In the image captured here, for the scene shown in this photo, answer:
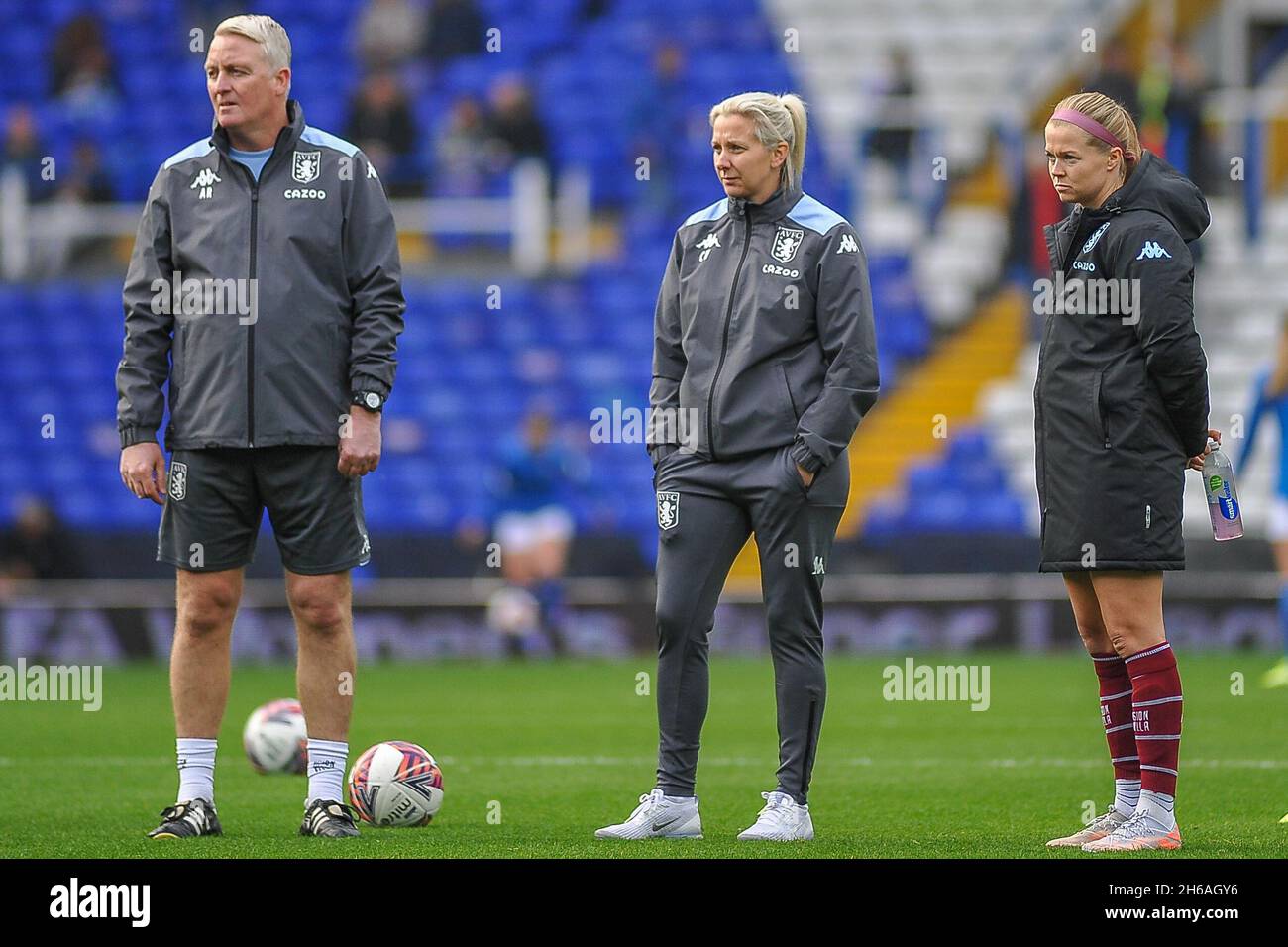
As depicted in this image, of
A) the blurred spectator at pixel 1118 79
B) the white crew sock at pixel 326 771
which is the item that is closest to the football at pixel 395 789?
the white crew sock at pixel 326 771

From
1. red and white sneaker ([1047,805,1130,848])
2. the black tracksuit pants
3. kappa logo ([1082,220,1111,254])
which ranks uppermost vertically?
kappa logo ([1082,220,1111,254])

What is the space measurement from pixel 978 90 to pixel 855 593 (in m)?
7.31

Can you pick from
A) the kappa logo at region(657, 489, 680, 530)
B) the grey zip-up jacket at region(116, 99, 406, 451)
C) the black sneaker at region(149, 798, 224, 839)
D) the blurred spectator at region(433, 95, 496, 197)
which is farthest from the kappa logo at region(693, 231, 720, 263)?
the blurred spectator at region(433, 95, 496, 197)

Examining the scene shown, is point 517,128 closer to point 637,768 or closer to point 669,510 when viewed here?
point 637,768

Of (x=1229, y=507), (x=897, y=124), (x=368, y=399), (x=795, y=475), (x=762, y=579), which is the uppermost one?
(x=897, y=124)

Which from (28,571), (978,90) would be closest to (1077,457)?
(28,571)

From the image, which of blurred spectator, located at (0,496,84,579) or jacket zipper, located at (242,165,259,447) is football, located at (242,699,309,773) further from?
blurred spectator, located at (0,496,84,579)

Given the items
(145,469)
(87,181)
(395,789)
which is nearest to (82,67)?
(87,181)

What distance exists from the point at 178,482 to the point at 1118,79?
1301cm

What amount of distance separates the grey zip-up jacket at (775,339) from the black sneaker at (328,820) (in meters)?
1.44

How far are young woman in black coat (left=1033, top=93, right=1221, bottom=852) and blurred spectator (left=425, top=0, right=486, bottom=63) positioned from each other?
1585 centimetres

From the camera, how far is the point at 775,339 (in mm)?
6277

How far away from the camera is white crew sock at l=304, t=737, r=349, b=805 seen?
6.36 m
